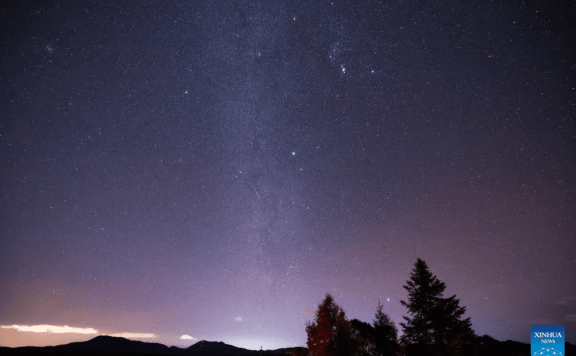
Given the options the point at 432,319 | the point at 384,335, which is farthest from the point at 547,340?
the point at 384,335

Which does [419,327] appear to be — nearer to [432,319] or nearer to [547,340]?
[432,319]

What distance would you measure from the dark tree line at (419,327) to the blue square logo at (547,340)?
69.2 feet

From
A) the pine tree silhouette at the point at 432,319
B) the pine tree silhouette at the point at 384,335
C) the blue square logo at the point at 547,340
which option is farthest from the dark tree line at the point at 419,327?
the blue square logo at the point at 547,340

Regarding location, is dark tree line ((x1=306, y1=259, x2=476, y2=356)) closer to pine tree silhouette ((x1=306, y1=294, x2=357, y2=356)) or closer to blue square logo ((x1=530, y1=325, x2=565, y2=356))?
pine tree silhouette ((x1=306, y1=294, x2=357, y2=356))

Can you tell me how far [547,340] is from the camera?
5375mm

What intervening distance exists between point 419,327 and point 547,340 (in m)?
21.5

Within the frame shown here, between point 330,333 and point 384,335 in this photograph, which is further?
point 384,335

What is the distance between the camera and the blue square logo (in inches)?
210

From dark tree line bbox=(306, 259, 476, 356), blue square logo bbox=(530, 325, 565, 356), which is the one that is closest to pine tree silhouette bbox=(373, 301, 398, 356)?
dark tree line bbox=(306, 259, 476, 356)

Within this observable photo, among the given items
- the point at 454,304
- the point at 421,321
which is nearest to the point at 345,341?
the point at 421,321

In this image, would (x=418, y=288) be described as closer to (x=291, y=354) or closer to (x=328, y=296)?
(x=328, y=296)

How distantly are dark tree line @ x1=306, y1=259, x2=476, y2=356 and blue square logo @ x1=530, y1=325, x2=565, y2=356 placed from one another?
69.2 ft

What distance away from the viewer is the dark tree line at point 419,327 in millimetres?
23484

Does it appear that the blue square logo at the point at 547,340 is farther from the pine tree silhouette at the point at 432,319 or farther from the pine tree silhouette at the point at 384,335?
the pine tree silhouette at the point at 384,335
